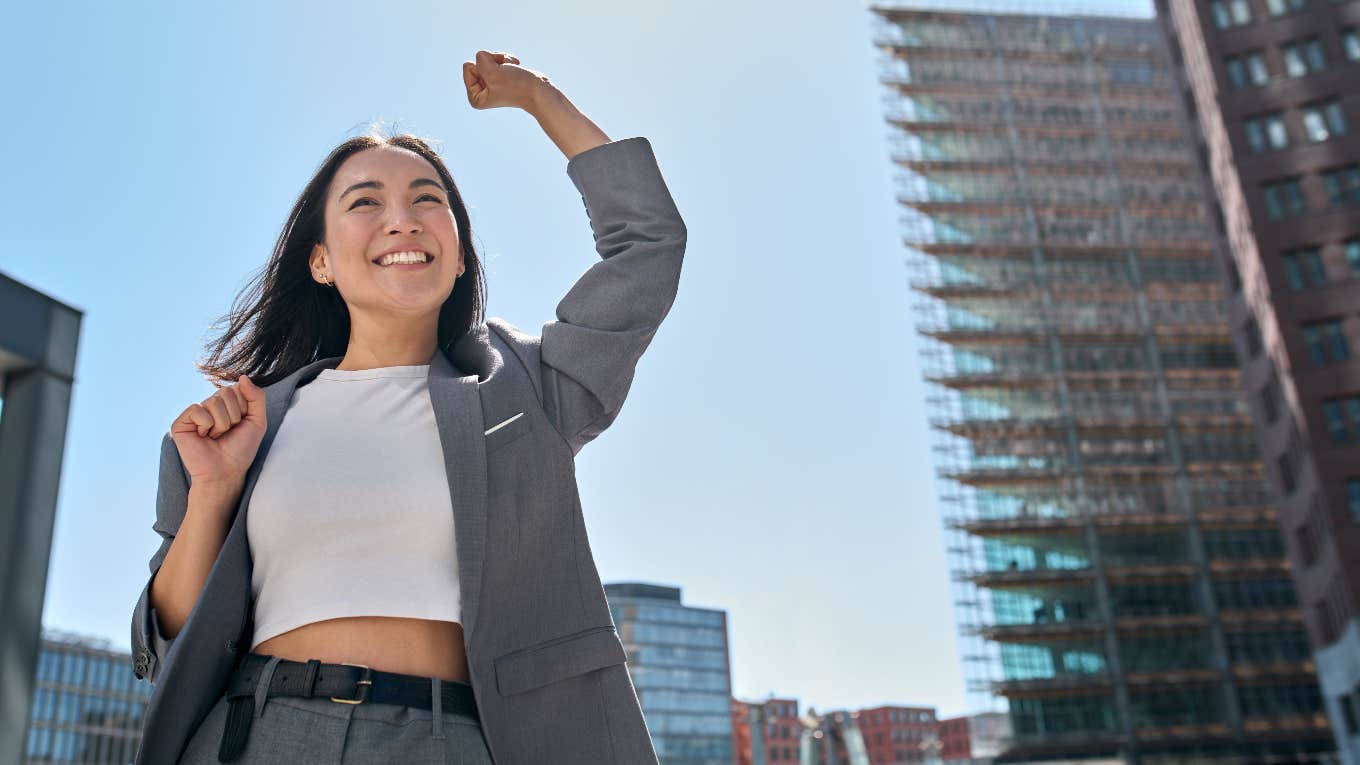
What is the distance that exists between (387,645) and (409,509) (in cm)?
22

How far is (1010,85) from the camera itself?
219 ft

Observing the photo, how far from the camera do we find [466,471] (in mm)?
1956

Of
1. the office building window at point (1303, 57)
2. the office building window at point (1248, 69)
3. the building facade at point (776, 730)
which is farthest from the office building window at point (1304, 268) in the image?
the building facade at point (776, 730)

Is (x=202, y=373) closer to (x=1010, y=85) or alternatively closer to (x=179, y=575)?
Result: (x=179, y=575)

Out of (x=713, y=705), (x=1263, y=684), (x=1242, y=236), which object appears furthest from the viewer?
(x=713, y=705)

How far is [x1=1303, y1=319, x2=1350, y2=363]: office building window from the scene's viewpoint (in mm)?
40594

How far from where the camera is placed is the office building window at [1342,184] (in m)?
42.1

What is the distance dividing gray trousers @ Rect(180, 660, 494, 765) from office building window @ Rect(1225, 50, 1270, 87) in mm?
49228

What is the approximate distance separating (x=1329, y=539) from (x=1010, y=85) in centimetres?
3494

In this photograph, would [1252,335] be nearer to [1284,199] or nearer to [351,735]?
[1284,199]

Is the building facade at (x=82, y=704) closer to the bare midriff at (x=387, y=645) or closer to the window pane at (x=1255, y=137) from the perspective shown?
the window pane at (x=1255, y=137)

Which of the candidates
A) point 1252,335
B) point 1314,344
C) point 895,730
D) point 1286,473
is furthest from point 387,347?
point 895,730

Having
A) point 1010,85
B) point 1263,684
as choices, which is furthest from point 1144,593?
point 1010,85

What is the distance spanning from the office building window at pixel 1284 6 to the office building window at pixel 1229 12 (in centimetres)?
75
